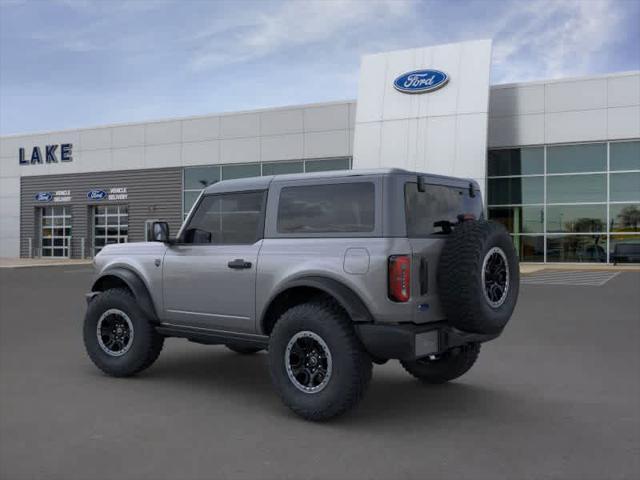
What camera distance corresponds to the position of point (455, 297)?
484 centimetres

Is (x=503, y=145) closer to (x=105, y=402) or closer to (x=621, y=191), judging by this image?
(x=621, y=191)

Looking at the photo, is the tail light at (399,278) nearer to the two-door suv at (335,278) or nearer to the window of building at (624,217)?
the two-door suv at (335,278)

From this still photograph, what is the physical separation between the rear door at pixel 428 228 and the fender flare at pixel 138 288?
2730mm

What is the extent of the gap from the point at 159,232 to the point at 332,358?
216 cm

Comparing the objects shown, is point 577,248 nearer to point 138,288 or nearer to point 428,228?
point 428,228

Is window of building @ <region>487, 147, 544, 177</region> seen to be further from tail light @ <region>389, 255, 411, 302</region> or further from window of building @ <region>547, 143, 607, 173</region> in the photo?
tail light @ <region>389, 255, 411, 302</region>

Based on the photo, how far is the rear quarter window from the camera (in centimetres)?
505

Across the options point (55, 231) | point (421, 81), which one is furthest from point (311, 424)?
point (55, 231)

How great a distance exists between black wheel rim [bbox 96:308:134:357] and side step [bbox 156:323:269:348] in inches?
17.2

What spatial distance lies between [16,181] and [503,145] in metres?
28.5

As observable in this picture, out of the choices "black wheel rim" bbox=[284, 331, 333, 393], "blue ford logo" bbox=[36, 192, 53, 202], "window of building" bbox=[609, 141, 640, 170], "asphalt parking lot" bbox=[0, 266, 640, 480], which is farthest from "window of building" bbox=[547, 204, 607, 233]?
"blue ford logo" bbox=[36, 192, 53, 202]

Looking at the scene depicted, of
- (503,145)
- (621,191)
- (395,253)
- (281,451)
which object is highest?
(503,145)

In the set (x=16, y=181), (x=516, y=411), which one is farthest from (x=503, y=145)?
(x=16, y=181)

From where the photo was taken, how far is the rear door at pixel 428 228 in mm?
4805
